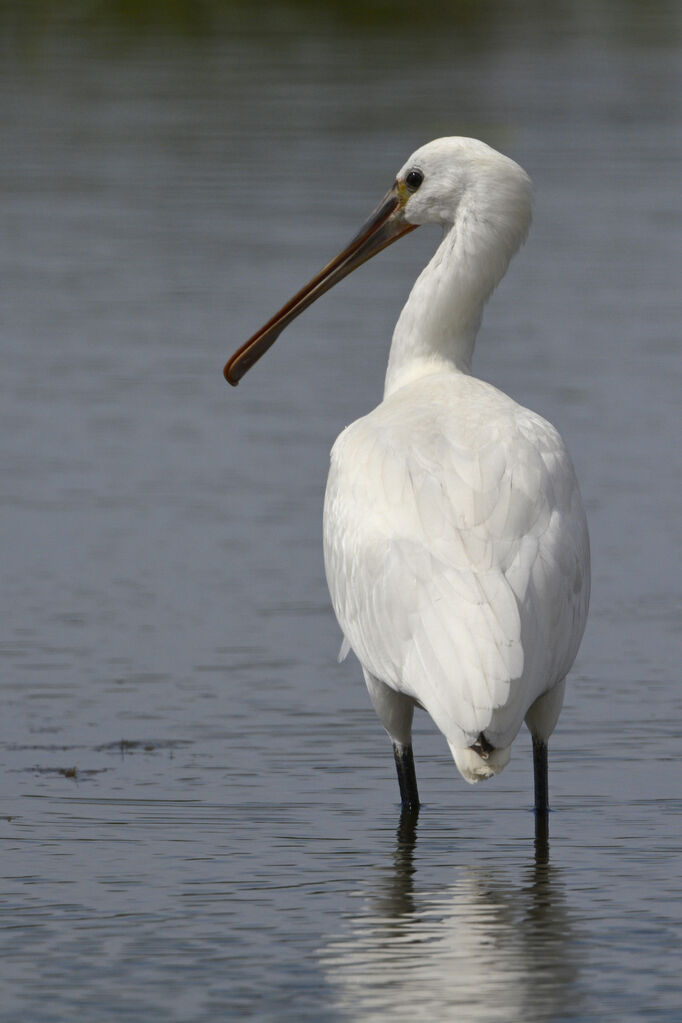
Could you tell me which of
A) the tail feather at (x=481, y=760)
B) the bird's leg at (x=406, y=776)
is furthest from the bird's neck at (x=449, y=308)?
the tail feather at (x=481, y=760)

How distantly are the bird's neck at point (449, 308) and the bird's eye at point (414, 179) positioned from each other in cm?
27

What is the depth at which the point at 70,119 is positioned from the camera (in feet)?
96.3

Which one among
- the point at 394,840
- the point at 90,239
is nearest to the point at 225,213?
the point at 90,239

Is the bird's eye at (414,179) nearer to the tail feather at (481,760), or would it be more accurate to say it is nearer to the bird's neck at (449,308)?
the bird's neck at (449,308)

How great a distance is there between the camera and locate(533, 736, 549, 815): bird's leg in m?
7.45

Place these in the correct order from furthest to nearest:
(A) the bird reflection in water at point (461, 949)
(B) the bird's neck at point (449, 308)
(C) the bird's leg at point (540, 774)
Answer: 1. (B) the bird's neck at point (449, 308)
2. (C) the bird's leg at point (540, 774)
3. (A) the bird reflection in water at point (461, 949)

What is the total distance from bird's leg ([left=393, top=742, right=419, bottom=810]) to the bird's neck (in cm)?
148

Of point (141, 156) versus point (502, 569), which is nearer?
point (502, 569)

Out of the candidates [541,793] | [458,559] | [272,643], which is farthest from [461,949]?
[272,643]

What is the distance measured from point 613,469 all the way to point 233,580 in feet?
7.97

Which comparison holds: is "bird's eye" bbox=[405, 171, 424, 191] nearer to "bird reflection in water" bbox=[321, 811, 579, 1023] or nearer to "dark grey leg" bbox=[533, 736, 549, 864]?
"dark grey leg" bbox=[533, 736, 549, 864]

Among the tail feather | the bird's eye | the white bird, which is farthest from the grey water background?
the bird's eye

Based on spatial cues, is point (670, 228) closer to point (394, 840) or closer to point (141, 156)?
point (141, 156)

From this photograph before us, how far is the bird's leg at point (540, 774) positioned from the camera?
7449 mm
